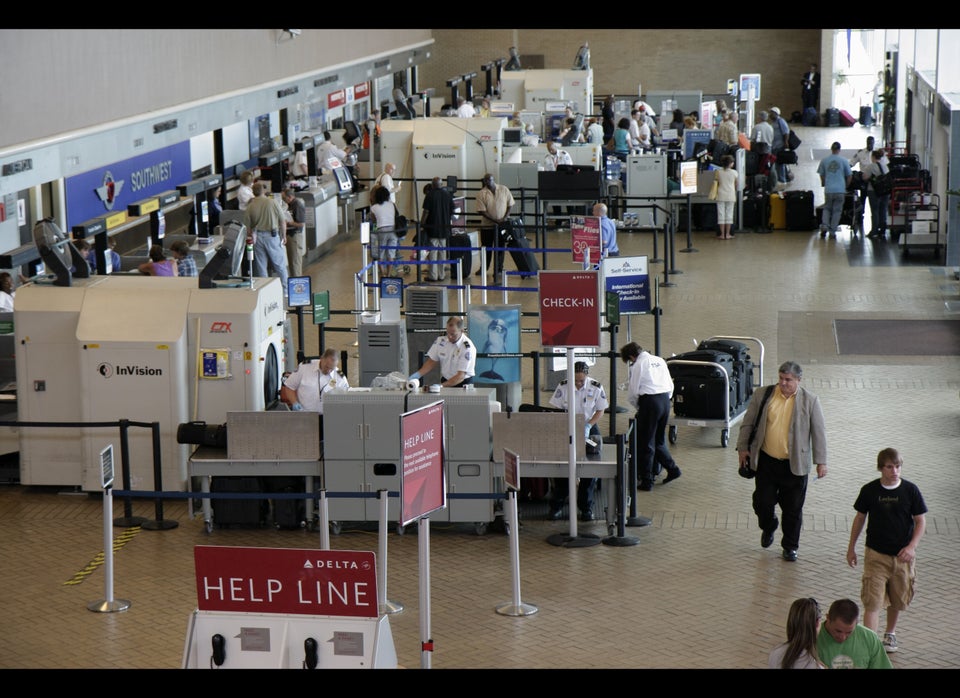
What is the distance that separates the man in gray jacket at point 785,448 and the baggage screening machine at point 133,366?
4.47 m

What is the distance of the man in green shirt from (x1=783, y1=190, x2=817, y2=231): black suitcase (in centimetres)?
2026

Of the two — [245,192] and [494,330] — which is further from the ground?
[245,192]

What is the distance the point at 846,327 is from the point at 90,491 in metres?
10.8

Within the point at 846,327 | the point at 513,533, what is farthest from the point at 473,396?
the point at 846,327

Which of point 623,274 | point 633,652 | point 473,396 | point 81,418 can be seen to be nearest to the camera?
point 633,652

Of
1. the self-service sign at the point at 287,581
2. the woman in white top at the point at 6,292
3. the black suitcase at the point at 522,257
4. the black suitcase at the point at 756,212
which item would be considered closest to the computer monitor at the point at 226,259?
the woman in white top at the point at 6,292

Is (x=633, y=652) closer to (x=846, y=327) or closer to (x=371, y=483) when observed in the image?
(x=371, y=483)

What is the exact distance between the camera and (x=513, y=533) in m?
9.04

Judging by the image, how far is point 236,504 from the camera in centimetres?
1096

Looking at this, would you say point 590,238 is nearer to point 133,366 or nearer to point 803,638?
point 133,366

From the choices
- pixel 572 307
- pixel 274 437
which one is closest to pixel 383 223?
pixel 274 437

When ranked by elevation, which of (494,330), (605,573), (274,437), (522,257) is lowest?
(605,573)

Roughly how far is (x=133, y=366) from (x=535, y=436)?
3.64 meters

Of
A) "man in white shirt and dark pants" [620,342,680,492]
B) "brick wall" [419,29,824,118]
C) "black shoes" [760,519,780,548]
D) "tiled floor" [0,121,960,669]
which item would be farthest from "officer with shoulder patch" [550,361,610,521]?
"brick wall" [419,29,824,118]
